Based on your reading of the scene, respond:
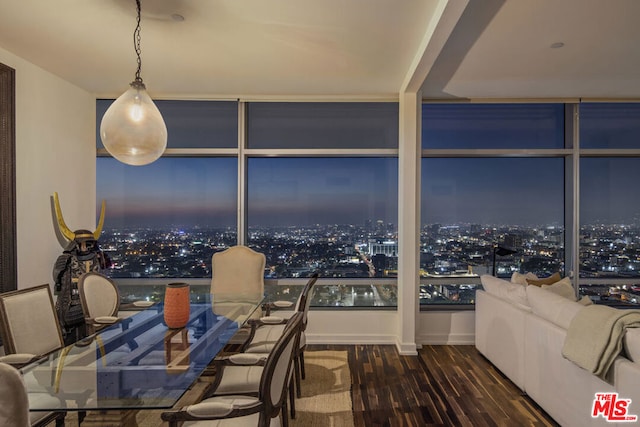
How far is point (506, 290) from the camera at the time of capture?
142 inches

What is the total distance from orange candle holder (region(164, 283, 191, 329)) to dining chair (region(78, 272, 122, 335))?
0.56m

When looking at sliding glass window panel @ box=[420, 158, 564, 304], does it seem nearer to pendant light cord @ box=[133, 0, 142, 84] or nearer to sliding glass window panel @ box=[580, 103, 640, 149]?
sliding glass window panel @ box=[580, 103, 640, 149]

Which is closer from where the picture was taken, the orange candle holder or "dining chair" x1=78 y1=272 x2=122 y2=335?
the orange candle holder

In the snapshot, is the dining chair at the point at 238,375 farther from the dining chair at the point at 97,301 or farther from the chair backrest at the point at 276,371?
the dining chair at the point at 97,301

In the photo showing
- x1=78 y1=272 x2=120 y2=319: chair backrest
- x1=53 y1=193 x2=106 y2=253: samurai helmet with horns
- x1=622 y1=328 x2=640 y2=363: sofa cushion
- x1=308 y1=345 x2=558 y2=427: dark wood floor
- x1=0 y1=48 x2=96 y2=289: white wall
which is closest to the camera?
x1=622 y1=328 x2=640 y2=363: sofa cushion

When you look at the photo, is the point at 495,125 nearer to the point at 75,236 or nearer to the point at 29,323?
the point at 75,236

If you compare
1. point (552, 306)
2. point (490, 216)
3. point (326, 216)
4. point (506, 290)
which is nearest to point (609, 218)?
point (490, 216)

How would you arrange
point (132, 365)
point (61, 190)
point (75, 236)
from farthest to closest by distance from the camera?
1. point (61, 190)
2. point (75, 236)
3. point (132, 365)

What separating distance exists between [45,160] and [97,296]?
1633mm

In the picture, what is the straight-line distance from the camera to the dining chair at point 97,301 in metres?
2.84

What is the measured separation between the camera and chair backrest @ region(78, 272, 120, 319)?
116 inches

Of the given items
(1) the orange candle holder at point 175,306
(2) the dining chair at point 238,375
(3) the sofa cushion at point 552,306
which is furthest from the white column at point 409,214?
(1) the orange candle holder at point 175,306

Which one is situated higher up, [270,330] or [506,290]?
[506,290]

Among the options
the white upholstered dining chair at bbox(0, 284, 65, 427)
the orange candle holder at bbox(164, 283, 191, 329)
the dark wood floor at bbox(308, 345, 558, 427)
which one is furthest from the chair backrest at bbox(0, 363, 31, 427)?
the dark wood floor at bbox(308, 345, 558, 427)
